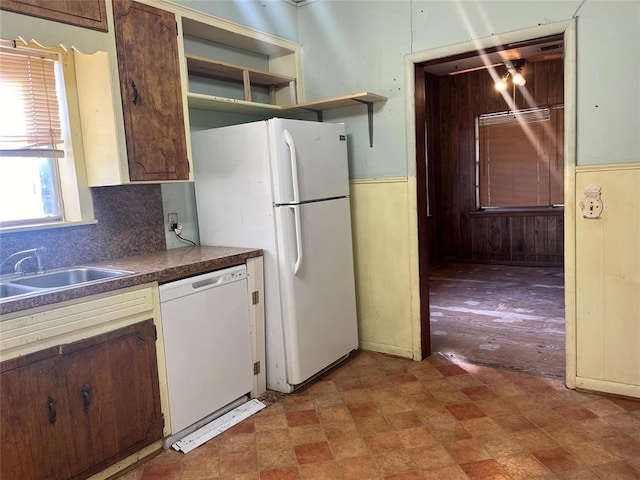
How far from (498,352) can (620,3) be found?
2204 millimetres

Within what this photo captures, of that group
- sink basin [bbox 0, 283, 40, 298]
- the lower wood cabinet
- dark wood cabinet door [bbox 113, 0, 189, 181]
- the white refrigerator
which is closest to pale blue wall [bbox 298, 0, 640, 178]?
the white refrigerator

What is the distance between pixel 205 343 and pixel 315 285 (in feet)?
2.61

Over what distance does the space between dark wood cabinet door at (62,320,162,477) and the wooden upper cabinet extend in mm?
1356

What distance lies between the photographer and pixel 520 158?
243 inches

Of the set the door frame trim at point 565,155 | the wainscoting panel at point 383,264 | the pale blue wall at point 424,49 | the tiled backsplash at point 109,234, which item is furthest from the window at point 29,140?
the door frame trim at point 565,155

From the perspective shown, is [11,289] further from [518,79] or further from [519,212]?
[519,212]

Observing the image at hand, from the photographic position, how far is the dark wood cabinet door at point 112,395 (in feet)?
6.35

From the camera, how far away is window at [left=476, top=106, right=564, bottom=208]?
593 centimetres

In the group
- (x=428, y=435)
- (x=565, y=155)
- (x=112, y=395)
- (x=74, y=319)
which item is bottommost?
(x=428, y=435)

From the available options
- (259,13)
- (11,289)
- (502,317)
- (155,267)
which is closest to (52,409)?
(11,289)

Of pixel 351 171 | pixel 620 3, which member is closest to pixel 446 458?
pixel 351 171

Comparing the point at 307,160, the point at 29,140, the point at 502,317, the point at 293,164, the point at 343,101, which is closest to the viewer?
the point at 29,140

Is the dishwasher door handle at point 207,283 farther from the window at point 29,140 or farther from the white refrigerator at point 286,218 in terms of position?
the window at point 29,140

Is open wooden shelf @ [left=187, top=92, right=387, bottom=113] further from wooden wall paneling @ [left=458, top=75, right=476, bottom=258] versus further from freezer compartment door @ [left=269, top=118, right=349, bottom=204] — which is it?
wooden wall paneling @ [left=458, top=75, right=476, bottom=258]
